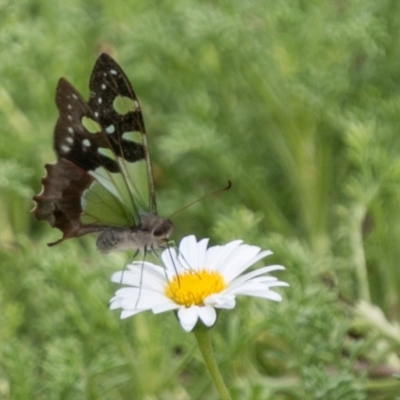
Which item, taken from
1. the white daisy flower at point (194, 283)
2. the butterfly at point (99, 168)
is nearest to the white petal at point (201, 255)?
the white daisy flower at point (194, 283)

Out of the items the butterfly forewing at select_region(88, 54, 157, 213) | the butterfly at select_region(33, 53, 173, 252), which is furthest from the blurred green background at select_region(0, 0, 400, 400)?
the butterfly forewing at select_region(88, 54, 157, 213)

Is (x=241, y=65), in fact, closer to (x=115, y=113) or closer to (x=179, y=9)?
(x=179, y=9)

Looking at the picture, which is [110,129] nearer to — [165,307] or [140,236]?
[140,236]

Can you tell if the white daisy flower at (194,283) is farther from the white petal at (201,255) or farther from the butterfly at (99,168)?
the butterfly at (99,168)

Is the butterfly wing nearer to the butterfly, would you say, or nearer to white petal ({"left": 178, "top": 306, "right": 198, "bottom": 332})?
the butterfly

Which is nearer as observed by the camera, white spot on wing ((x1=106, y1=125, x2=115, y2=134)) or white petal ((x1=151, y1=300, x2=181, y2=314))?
white petal ((x1=151, y1=300, x2=181, y2=314))
